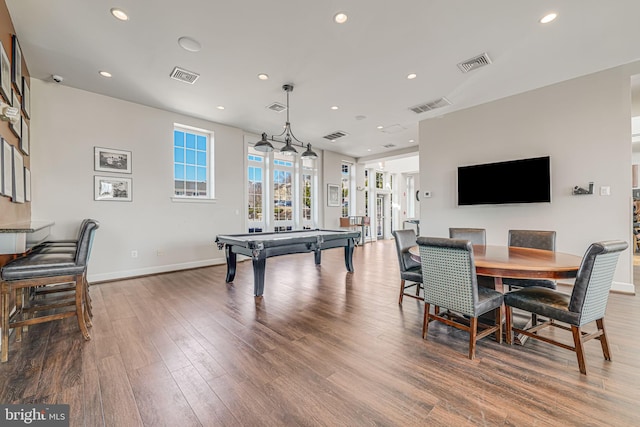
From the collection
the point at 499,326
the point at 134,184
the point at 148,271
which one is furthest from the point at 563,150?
the point at 148,271

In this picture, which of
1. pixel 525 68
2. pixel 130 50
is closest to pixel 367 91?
pixel 525 68

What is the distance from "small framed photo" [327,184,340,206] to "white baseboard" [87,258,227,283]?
12.1 feet

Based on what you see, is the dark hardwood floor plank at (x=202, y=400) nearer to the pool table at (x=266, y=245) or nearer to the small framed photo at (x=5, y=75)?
the pool table at (x=266, y=245)

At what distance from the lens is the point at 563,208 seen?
4008 millimetres

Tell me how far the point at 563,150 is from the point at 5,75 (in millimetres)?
6839

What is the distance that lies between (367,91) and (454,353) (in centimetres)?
372

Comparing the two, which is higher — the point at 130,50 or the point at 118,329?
the point at 130,50

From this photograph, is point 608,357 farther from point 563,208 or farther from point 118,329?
point 118,329

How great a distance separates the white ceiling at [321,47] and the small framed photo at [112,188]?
4.53ft

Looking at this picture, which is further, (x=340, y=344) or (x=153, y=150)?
(x=153, y=150)

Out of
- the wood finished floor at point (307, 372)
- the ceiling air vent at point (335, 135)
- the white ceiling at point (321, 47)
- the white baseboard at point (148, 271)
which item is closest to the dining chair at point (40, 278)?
the wood finished floor at point (307, 372)

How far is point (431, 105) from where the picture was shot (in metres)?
4.70

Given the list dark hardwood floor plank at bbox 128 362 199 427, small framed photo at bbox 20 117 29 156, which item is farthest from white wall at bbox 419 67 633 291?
small framed photo at bbox 20 117 29 156

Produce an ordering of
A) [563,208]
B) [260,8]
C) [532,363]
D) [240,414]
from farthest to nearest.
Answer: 1. [563,208]
2. [260,8]
3. [532,363]
4. [240,414]
